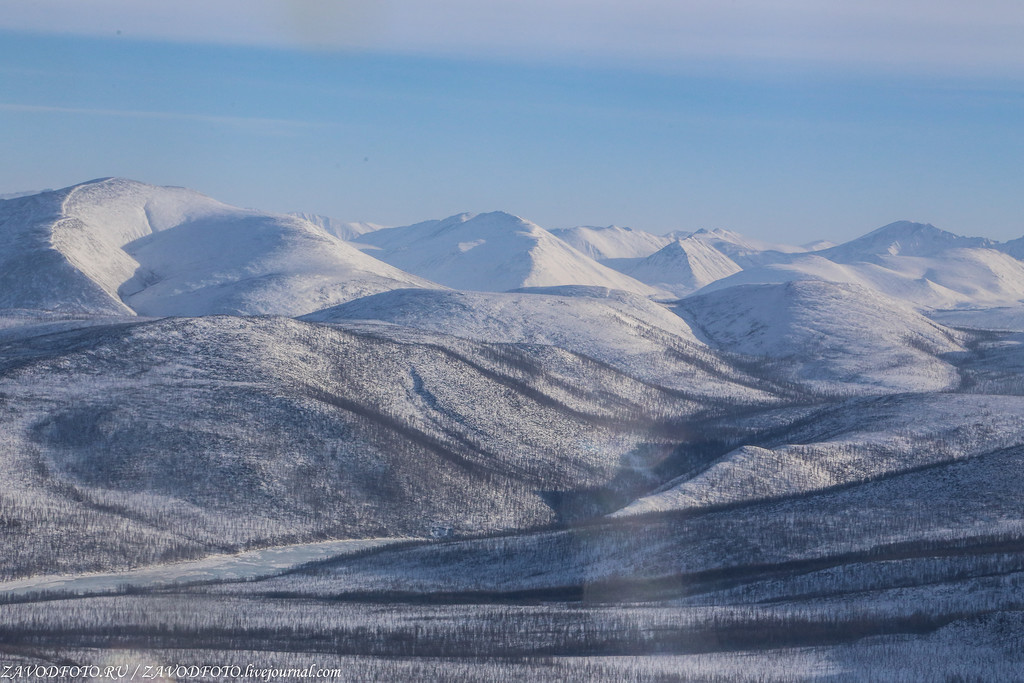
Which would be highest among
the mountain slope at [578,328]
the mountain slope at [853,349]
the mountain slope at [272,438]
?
the mountain slope at [272,438]

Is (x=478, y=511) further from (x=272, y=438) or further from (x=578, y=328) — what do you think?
(x=578, y=328)

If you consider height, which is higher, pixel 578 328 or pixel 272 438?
pixel 272 438

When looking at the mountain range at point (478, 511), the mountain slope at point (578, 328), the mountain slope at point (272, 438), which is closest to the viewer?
the mountain range at point (478, 511)

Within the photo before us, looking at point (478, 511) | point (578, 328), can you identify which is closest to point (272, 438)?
point (478, 511)

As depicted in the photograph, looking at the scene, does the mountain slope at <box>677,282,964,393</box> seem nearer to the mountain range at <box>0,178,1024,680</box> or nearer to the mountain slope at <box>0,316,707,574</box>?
the mountain range at <box>0,178,1024,680</box>

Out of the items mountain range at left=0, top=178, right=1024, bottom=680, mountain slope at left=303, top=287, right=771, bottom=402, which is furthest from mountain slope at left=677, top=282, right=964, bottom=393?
mountain range at left=0, top=178, right=1024, bottom=680

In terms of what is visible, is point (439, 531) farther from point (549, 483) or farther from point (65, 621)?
point (65, 621)

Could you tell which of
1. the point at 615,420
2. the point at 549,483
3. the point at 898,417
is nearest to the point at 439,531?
the point at 549,483

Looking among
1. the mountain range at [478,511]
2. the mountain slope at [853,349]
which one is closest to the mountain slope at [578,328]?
the mountain range at [478,511]

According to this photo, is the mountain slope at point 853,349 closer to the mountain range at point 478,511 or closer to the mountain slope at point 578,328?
the mountain slope at point 578,328

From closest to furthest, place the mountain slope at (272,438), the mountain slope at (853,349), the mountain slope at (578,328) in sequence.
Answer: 1. the mountain slope at (272,438)
2. the mountain slope at (578,328)
3. the mountain slope at (853,349)

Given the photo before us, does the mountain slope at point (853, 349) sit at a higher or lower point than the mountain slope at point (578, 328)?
lower
